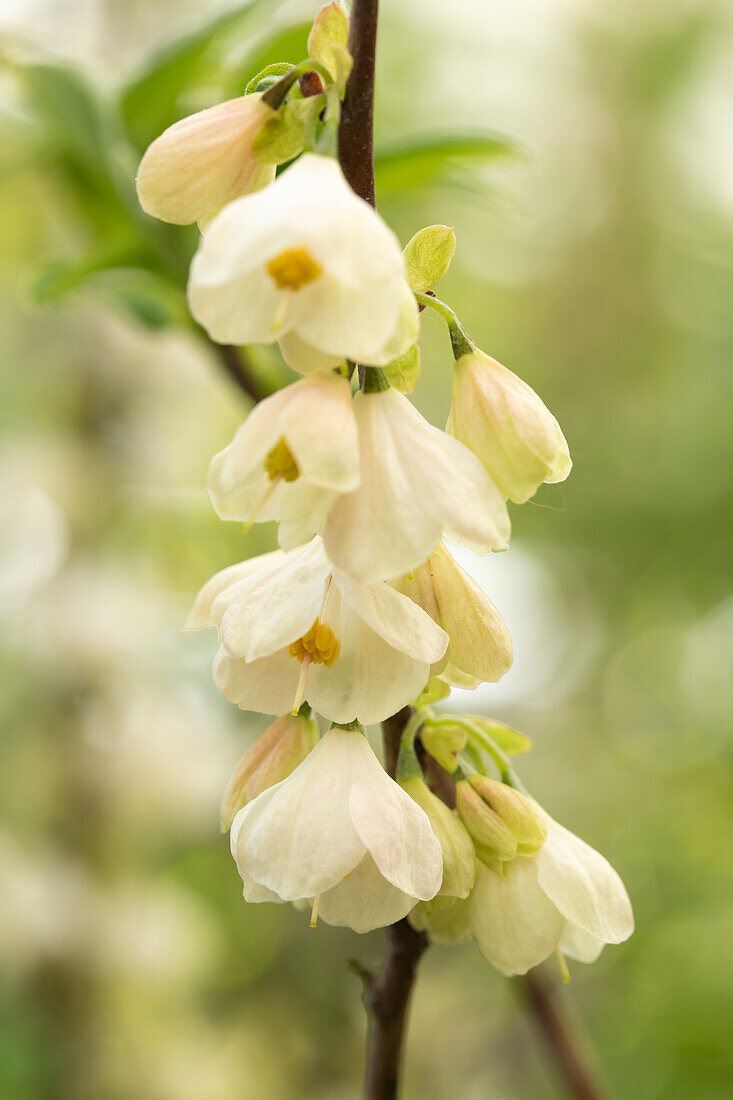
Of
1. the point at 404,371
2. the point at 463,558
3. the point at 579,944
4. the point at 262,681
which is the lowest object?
the point at 463,558

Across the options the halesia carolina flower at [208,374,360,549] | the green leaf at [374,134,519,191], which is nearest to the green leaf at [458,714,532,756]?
the halesia carolina flower at [208,374,360,549]

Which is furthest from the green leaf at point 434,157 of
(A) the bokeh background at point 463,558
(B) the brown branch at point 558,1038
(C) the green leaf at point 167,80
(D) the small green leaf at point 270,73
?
(B) the brown branch at point 558,1038

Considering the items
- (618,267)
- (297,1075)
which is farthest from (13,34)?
(618,267)

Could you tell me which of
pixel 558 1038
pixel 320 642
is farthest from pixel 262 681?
pixel 558 1038

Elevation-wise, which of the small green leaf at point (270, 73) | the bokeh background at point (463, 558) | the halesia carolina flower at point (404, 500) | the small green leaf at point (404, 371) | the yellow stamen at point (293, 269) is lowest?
the bokeh background at point (463, 558)

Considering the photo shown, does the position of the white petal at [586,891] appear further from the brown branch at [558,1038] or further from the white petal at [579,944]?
the brown branch at [558,1038]

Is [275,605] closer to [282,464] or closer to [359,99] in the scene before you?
[282,464]

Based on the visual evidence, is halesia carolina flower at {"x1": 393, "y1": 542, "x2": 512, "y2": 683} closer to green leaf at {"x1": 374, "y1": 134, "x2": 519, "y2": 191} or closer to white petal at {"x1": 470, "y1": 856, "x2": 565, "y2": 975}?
white petal at {"x1": 470, "y1": 856, "x2": 565, "y2": 975}
